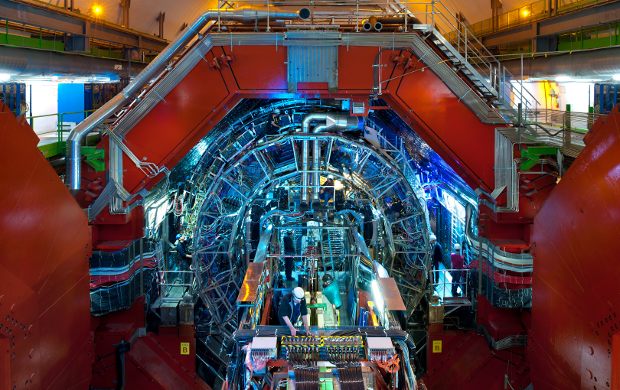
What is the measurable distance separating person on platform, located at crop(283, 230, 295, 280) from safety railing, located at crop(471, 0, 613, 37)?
7.32m

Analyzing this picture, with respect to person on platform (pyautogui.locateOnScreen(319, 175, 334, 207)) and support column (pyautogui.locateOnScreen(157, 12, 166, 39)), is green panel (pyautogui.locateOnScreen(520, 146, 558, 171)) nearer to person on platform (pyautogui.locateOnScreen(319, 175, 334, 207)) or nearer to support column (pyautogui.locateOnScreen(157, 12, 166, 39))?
person on platform (pyautogui.locateOnScreen(319, 175, 334, 207))

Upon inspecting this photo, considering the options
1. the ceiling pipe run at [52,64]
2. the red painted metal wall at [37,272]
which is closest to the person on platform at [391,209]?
the red painted metal wall at [37,272]

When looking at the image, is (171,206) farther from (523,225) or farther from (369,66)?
(523,225)

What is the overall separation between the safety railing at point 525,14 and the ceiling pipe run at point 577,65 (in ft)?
3.54

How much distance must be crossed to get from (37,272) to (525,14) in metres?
16.3

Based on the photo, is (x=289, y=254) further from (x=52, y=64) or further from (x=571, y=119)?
(x=52, y=64)

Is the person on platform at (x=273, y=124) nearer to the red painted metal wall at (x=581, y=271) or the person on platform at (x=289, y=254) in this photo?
the person on platform at (x=289, y=254)

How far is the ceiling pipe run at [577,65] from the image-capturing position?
12367 millimetres

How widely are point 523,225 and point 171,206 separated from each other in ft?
19.1

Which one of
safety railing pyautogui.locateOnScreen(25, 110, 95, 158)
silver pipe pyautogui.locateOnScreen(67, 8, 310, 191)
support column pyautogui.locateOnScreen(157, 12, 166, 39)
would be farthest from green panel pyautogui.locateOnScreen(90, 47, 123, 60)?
silver pipe pyautogui.locateOnScreen(67, 8, 310, 191)

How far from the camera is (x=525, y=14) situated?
769 inches

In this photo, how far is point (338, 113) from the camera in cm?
1097

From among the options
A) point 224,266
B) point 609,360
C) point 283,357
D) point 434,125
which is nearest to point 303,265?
point 224,266

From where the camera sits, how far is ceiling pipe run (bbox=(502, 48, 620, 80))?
40.6 feet
